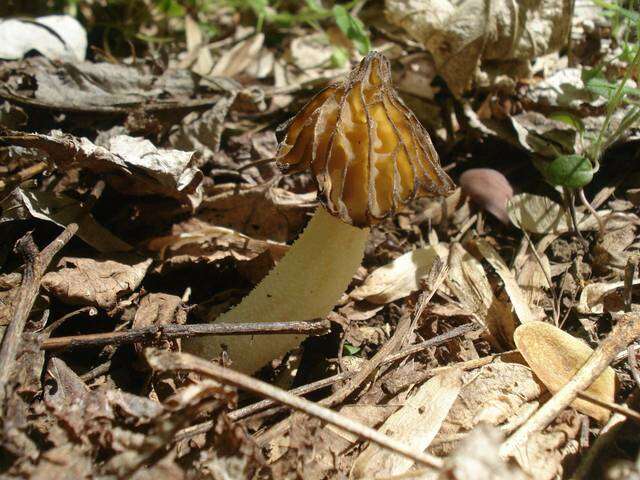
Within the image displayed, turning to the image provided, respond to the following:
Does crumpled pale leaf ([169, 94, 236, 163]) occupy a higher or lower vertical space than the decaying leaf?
higher

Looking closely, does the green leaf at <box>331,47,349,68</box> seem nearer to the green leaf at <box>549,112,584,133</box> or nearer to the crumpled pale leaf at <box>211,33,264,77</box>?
the crumpled pale leaf at <box>211,33,264,77</box>

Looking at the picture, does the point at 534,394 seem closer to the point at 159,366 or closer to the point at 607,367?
the point at 607,367

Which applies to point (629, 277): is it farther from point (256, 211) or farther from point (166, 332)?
point (166, 332)

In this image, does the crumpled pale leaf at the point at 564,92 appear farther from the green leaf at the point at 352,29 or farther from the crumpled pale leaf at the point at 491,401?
the crumpled pale leaf at the point at 491,401

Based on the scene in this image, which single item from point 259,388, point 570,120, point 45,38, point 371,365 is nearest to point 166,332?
point 259,388

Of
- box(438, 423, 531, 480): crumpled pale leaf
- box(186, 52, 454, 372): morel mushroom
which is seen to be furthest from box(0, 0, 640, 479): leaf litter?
box(186, 52, 454, 372): morel mushroom

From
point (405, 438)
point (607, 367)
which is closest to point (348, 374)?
point (405, 438)
